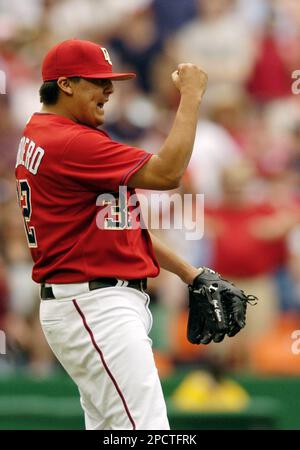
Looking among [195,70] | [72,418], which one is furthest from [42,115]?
[72,418]

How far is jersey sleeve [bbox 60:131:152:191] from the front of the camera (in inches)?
175

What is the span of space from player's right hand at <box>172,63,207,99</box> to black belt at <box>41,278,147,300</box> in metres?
0.82

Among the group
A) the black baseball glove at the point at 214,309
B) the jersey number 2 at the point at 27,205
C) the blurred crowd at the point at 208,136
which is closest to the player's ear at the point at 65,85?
the jersey number 2 at the point at 27,205

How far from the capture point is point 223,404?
7.64 metres

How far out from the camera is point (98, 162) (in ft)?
14.7

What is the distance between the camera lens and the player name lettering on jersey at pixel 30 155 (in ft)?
15.1

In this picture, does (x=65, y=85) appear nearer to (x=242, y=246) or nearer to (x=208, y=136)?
(x=242, y=246)

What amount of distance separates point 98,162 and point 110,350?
77 cm

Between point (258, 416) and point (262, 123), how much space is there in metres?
3.58

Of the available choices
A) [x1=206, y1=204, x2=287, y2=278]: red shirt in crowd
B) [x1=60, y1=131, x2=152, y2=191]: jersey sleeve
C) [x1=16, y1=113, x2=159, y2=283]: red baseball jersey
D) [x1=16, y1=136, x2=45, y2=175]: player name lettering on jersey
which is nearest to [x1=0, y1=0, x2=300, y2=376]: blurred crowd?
[x1=206, y1=204, x2=287, y2=278]: red shirt in crowd

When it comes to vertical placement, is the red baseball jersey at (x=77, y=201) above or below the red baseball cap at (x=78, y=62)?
below

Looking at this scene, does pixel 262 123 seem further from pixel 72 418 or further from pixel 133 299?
pixel 133 299

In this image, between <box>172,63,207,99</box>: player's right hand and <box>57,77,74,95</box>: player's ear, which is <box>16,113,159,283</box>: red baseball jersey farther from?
<box>172,63,207,99</box>: player's right hand

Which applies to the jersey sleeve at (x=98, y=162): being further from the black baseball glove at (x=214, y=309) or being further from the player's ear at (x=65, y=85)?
the black baseball glove at (x=214, y=309)
